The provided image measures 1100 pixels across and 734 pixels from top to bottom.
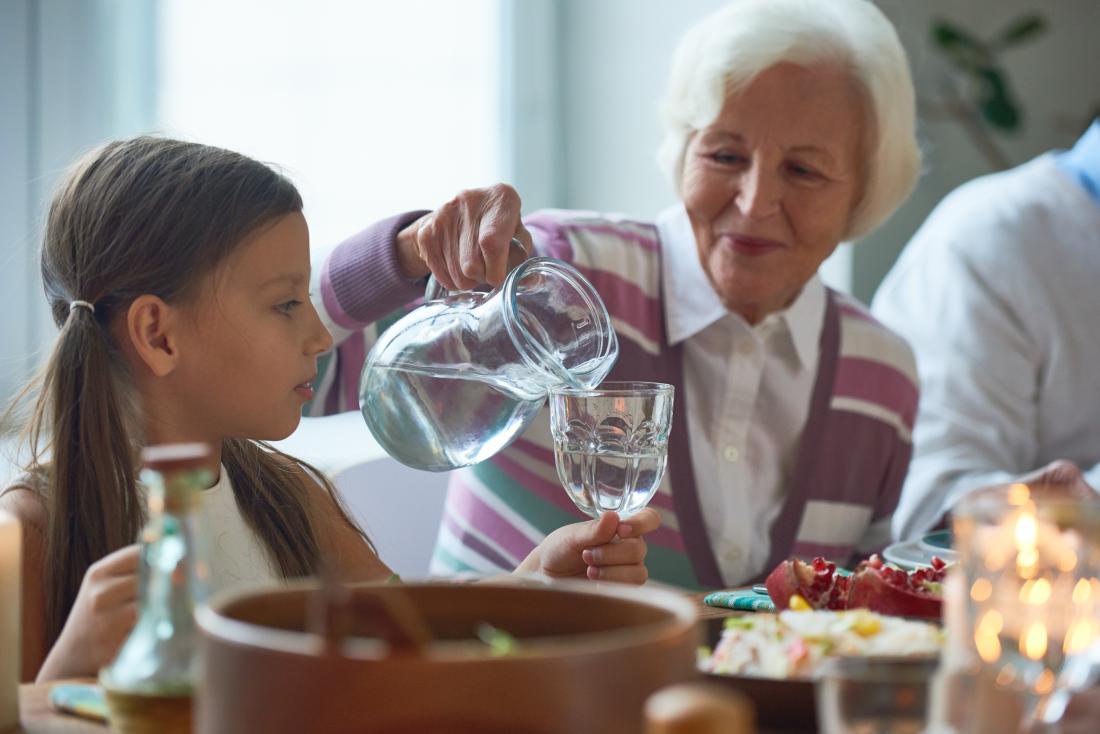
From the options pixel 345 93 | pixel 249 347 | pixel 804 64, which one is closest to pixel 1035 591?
pixel 249 347

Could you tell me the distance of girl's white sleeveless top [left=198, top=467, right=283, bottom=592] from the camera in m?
1.29

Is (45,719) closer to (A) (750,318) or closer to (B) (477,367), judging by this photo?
(B) (477,367)

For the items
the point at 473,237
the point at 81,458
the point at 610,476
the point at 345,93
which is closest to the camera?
the point at 610,476

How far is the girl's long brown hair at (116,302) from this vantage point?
3.78ft

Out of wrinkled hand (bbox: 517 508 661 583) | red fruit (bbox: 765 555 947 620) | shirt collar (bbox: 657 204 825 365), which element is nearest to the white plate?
red fruit (bbox: 765 555 947 620)

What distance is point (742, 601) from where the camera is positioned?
109 centimetres

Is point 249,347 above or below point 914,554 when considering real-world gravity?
above

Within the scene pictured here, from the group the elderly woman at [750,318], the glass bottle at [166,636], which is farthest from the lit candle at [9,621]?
the elderly woman at [750,318]

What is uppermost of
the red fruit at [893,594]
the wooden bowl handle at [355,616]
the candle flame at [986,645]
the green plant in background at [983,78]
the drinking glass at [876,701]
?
the green plant in background at [983,78]

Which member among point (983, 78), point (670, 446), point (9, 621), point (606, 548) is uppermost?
point (983, 78)

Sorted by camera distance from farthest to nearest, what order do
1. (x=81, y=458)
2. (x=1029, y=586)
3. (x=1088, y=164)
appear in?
(x=1088, y=164) → (x=81, y=458) → (x=1029, y=586)

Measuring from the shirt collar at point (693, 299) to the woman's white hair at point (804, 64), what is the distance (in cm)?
9

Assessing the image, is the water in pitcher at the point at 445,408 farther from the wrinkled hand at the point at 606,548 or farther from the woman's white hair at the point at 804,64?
the woman's white hair at the point at 804,64

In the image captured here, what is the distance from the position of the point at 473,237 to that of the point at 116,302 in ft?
1.13
